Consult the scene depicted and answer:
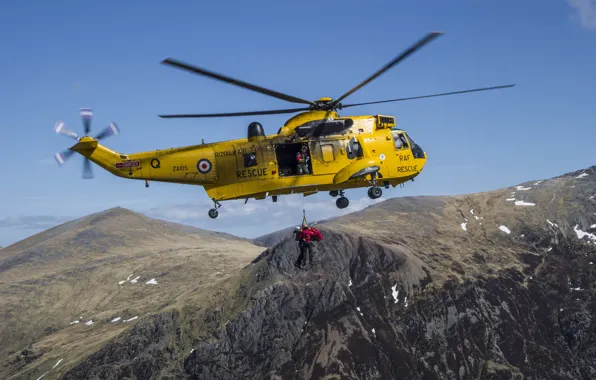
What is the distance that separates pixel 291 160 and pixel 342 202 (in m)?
5.24

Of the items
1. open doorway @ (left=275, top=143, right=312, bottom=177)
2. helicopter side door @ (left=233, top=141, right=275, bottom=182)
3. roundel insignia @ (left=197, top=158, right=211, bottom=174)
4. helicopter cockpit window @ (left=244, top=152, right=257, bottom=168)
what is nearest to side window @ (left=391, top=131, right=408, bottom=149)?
open doorway @ (left=275, top=143, right=312, bottom=177)

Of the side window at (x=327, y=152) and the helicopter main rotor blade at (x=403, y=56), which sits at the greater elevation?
the helicopter main rotor blade at (x=403, y=56)

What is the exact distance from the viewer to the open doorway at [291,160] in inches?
1805

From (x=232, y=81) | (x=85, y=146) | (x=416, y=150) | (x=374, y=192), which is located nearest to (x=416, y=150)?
(x=416, y=150)

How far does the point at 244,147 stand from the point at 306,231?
41.1 ft

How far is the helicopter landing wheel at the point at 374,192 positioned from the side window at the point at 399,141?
4.43 m

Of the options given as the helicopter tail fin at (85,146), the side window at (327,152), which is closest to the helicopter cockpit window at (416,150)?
the side window at (327,152)

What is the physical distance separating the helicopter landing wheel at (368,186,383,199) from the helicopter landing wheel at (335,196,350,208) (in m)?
1.83

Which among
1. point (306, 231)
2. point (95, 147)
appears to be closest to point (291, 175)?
point (306, 231)

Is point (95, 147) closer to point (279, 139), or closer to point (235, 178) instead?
point (235, 178)

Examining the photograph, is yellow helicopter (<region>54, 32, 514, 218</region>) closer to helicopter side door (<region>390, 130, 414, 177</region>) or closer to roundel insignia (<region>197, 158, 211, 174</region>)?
roundel insignia (<region>197, 158, 211, 174</region>)

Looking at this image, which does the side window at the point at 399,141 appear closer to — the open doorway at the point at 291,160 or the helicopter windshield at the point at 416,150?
the helicopter windshield at the point at 416,150

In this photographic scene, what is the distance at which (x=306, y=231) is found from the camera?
54906mm

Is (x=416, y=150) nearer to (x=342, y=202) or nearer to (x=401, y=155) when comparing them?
(x=401, y=155)
